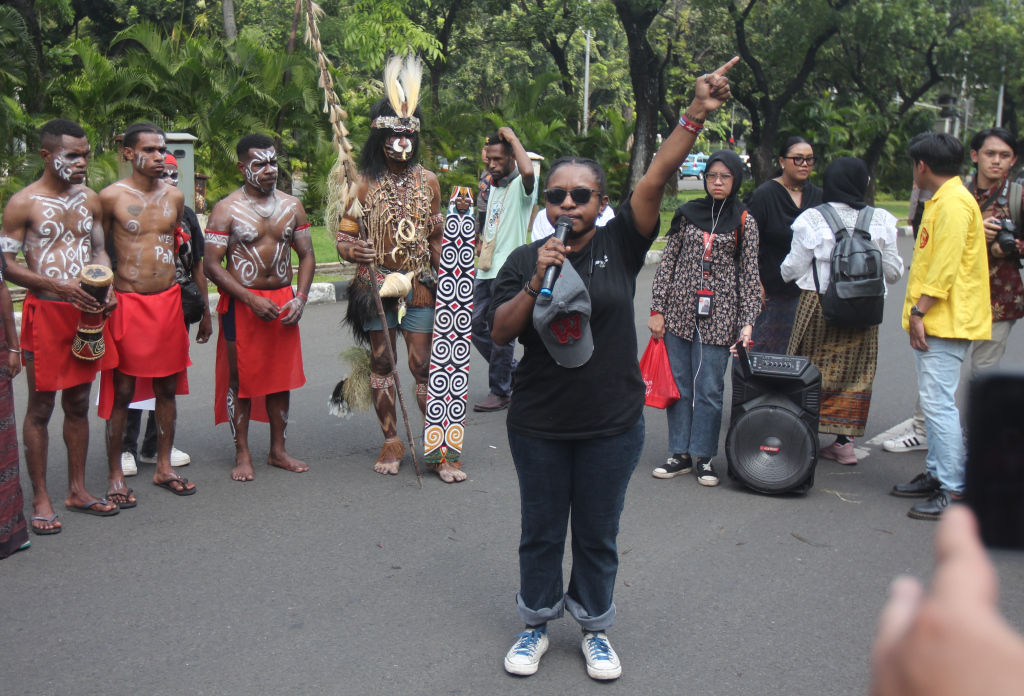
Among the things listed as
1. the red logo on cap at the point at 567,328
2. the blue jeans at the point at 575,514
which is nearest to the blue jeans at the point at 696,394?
the blue jeans at the point at 575,514

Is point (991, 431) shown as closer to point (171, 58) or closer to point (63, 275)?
point (63, 275)

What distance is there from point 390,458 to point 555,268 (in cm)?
308

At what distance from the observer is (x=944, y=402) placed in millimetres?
5047

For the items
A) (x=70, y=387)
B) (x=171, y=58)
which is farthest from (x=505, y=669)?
(x=171, y=58)

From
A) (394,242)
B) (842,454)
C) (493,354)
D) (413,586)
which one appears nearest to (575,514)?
(413,586)

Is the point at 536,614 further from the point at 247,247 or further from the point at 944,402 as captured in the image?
the point at 247,247

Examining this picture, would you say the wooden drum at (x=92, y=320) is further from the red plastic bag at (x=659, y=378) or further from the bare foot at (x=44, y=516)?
the red plastic bag at (x=659, y=378)

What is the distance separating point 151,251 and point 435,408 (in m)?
1.87

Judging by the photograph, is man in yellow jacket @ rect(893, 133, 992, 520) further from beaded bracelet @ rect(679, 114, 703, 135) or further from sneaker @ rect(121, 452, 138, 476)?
sneaker @ rect(121, 452, 138, 476)

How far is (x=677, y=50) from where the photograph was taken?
1006 inches

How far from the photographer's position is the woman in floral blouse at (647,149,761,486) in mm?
5473

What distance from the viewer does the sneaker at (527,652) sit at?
347cm

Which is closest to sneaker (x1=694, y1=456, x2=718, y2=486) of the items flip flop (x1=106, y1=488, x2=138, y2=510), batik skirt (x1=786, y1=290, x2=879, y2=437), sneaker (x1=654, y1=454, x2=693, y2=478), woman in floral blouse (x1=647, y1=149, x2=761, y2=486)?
woman in floral blouse (x1=647, y1=149, x2=761, y2=486)

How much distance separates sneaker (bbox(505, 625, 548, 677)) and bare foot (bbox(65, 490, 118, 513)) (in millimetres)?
2545
